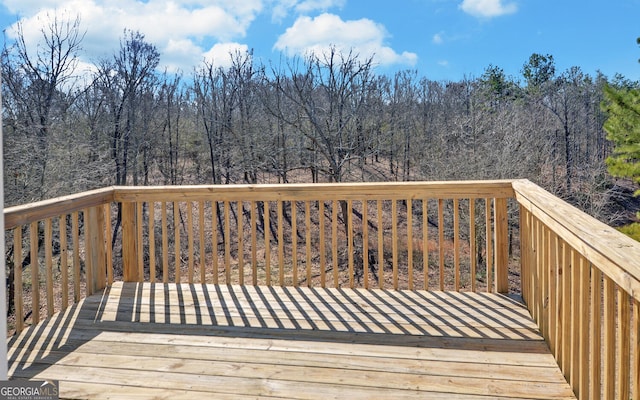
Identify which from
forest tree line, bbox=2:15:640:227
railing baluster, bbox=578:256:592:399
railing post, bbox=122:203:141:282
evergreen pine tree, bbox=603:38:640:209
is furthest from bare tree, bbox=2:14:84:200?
evergreen pine tree, bbox=603:38:640:209

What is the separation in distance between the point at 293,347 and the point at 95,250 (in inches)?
76.4

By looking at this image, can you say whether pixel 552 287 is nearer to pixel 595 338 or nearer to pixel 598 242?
pixel 595 338

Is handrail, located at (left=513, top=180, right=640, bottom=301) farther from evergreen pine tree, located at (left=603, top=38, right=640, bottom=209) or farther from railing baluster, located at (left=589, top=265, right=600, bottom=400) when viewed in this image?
evergreen pine tree, located at (left=603, top=38, right=640, bottom=209)

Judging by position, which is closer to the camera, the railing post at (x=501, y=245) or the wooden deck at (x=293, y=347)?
the wooden deck at (x=293, y=347)

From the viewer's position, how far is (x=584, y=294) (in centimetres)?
163

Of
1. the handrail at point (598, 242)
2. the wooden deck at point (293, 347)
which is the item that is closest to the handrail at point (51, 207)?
the wooden deck at point (293, 347)

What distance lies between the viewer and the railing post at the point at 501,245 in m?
3.18

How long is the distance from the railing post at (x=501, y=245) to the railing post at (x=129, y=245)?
2807 mm

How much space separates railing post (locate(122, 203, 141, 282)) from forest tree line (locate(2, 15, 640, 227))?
643cm

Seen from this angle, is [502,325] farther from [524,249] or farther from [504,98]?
[504,98]

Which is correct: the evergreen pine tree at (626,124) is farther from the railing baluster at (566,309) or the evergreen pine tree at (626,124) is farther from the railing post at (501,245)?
the railing baluster at (566,309)

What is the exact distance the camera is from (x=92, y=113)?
1158 cm

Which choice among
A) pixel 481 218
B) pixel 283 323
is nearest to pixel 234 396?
pixel 283 323

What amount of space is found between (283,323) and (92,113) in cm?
1096
